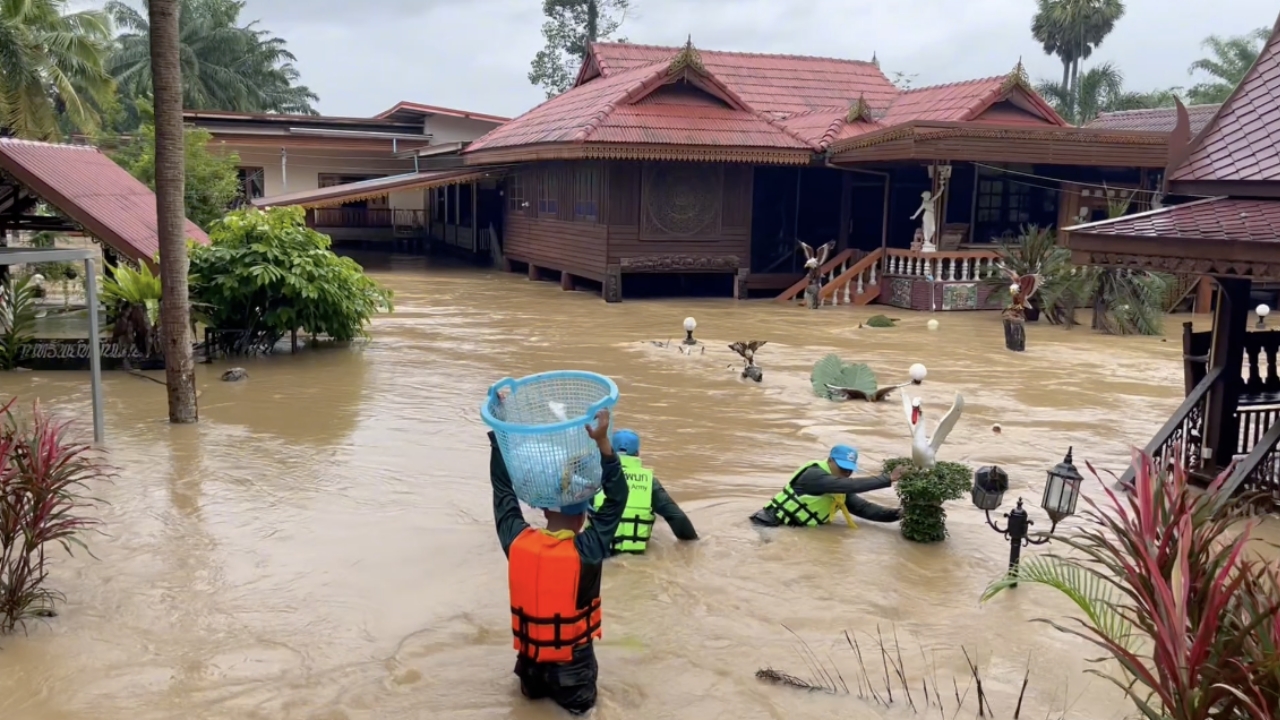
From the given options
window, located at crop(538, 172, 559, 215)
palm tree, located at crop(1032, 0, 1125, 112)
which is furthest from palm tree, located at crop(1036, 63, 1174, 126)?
window, located at crop(538, 172, 559, 215)

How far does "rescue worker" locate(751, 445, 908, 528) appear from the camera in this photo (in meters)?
6.49

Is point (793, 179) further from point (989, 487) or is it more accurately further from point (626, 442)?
point (989, 487)

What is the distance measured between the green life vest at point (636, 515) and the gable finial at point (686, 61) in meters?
15.1

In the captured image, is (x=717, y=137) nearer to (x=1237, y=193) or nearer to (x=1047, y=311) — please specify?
(x=1047, y=311)

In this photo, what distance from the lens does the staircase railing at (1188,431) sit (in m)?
7.51

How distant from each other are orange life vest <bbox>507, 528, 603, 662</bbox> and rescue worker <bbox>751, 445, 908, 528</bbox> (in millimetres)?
2517

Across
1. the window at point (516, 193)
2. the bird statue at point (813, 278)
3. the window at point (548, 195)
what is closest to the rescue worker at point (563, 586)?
the bird statue at point (813, 278)

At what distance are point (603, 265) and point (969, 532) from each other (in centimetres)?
1382

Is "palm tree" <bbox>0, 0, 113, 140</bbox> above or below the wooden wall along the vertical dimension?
above

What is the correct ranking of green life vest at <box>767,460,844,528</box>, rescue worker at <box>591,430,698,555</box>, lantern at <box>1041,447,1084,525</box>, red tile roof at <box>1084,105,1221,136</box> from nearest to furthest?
lantern at <box>1041,447,1084,525</box> < rescue worker at <box>591,430,698,555</box> < green life vest at <box>767,460,844,528</box> < red tile roof at <box>1084,105,1221,136</box>

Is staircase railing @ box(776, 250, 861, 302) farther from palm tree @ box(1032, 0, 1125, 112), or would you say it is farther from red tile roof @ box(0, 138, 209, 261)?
palm tree @ box(1032, 0, 1125, 112)

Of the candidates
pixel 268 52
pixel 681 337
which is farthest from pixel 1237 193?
pixel 268 52

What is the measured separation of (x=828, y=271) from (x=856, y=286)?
0.64 meters

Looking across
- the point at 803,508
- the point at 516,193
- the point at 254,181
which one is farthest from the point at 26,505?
the point at 254,181
